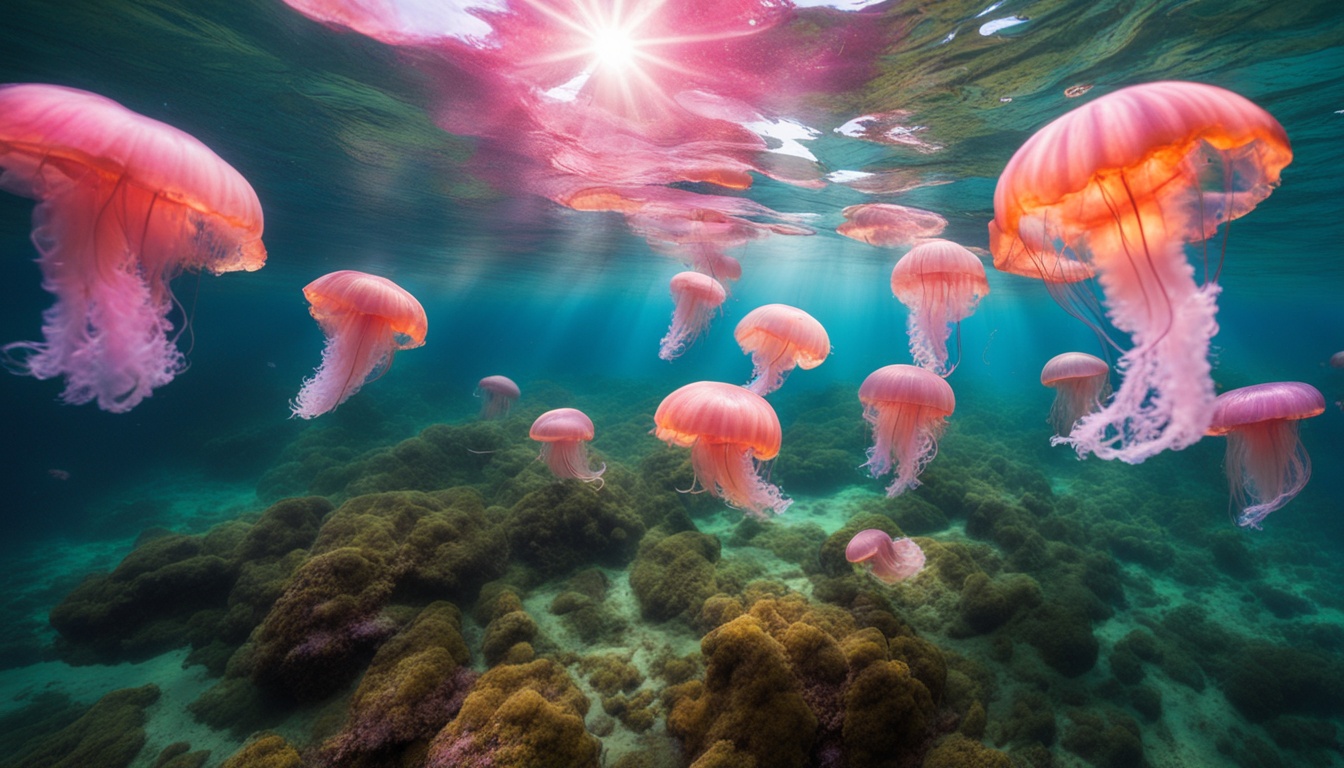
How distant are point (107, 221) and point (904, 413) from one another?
6.41 m

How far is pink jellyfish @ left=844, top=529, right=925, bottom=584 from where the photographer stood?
5203 mm

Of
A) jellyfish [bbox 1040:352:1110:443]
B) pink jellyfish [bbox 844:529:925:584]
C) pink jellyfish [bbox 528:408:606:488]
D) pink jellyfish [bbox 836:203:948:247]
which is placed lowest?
pink jellyfish [bbox 844:529:925:584]

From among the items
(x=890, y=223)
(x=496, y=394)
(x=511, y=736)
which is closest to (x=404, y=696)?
(x=511, y=736)

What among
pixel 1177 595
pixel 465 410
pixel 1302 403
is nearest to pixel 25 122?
pixel 1302 403

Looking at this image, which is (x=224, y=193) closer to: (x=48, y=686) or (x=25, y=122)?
(x=25, y=122)

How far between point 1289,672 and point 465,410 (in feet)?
73.1

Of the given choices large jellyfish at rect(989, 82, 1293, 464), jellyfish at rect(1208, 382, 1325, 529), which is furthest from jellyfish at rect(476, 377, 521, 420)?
jellyfish at rect(1208, 382, 1325, 529)

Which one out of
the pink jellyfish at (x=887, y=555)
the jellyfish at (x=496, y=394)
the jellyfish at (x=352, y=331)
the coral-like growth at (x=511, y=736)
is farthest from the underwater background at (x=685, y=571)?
the jellyfish at (x=496, y=394)

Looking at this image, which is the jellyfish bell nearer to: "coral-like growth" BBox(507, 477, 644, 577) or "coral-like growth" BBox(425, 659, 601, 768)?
"coral-like growth" BBox(507, 477, 644, 577)

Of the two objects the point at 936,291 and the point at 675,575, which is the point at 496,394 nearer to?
the point at 675,575

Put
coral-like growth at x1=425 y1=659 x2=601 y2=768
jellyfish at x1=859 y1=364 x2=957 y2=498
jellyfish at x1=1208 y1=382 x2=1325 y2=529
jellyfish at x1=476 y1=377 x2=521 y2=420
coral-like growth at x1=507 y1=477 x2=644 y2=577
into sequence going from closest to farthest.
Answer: coral-like growth at x1=425 y1=659 x2=601 y2=768 → jellyfish at x1=1208 y1=382 x2=1325 y2=529 → jellyfish at x1=859 y1=364 x2=957 y2=498 → coral-like growth at x1=507 y1=477 x2=644 y2=577 → jellyfish at x1=476 y1=377 x2=521 y2=420

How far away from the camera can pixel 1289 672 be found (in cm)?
549

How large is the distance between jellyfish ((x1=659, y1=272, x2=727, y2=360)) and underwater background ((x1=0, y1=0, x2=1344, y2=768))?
2394 millimetres

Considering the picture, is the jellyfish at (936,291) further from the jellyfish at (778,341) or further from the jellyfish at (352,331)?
the jellyfish at (352,331)
